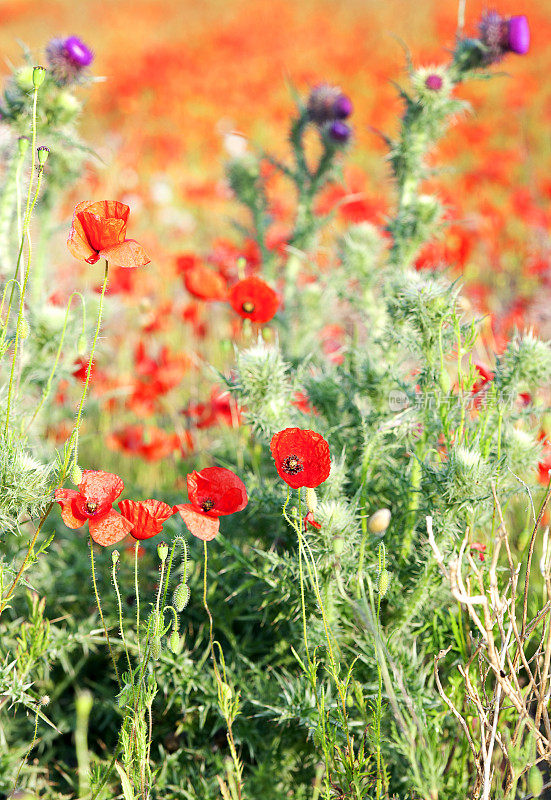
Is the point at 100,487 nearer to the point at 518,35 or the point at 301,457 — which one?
the point at 301,457

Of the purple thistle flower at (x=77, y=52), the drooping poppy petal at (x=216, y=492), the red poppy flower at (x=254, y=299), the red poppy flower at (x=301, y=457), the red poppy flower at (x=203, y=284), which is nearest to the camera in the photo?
the red poppy flower at (x=301, y=457)

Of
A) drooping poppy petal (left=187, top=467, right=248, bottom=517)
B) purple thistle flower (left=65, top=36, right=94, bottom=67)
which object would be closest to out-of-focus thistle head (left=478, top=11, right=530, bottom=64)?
purple thistle flower (left=65, top=36, right=94, bottom=67)

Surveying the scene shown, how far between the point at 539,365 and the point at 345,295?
108 centimetres

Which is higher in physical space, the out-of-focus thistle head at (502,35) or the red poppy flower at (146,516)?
the out-of-focus thistle head at (502,35)

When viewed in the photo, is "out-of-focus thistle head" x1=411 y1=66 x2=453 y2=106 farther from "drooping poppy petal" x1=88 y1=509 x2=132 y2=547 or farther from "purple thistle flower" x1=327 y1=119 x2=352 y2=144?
"drooping poppy petal" x1=88 y1=509 x2=132 y2=547

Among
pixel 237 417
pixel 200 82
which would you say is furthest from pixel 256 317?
pixel 200 82

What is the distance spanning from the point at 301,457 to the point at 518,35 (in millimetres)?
1939

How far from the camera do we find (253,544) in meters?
1.96

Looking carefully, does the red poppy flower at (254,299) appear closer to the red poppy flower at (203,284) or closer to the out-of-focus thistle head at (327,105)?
the red poppy flower at (203,284)

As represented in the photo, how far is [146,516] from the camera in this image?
4.27 ft

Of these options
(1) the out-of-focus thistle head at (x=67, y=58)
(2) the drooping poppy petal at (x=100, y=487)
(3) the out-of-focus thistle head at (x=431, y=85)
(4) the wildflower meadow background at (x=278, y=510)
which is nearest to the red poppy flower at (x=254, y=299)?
(4) the wildflower meadow background at (x=278, y=510)

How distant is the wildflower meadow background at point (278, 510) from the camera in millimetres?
1301

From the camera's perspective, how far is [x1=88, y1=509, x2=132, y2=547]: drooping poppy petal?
1.31 meters

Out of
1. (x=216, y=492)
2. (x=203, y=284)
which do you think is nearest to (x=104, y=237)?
(x=216, y=492)
